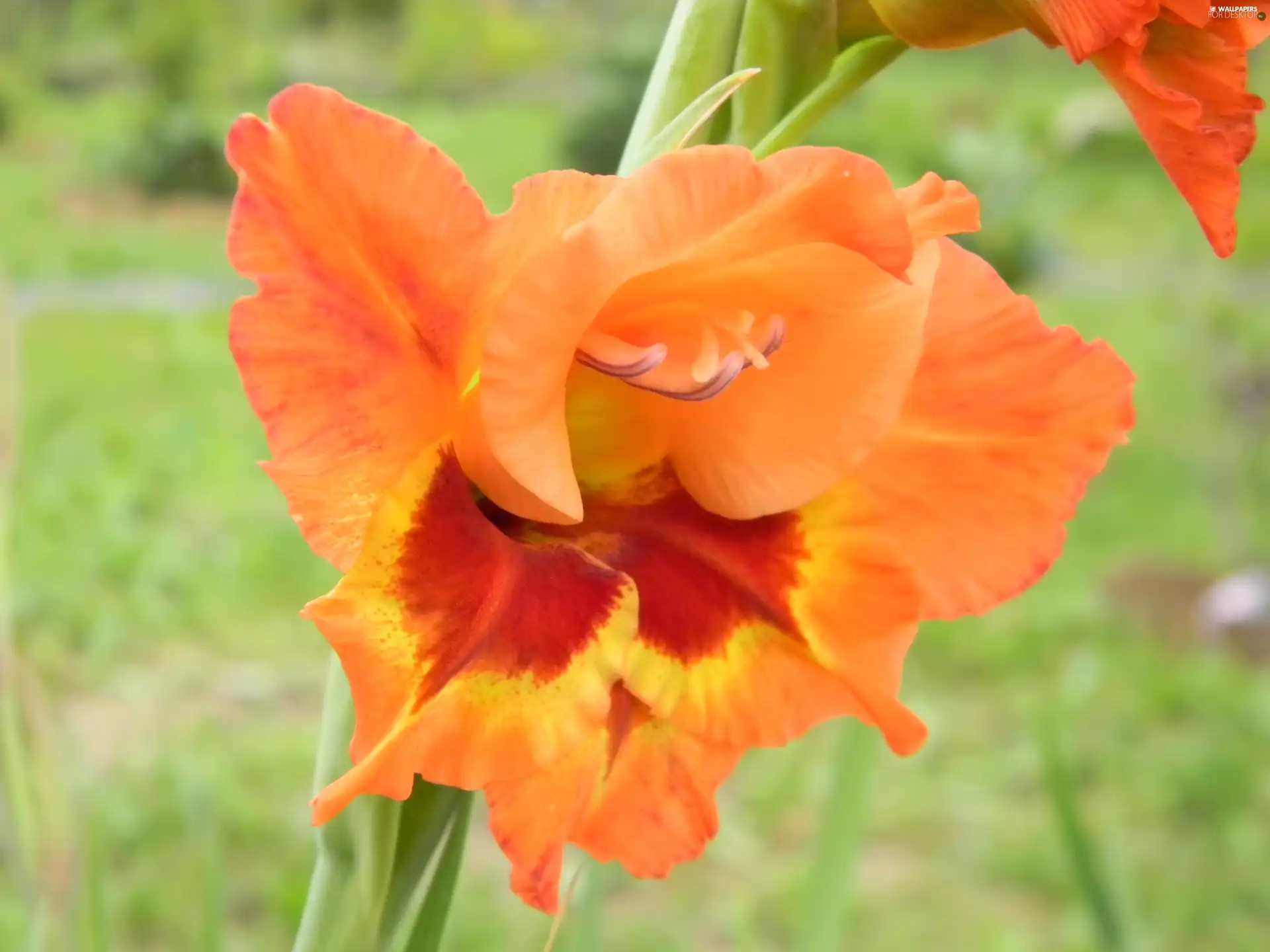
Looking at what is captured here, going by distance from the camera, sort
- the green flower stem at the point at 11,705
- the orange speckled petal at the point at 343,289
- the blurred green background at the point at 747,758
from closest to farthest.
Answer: the orange speckled petal at the point at 343,289
the green flower stem at the point at 11,705
the blurred green background at the point at 747,758

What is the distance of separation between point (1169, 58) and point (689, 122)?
0.32 ft

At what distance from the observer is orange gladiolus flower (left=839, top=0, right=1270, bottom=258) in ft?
0.82

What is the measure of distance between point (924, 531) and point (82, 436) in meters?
2.10

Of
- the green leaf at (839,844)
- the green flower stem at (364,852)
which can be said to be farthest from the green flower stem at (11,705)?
the green leaf at (839,844)

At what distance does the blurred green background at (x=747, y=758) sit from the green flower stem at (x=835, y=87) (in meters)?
0.26

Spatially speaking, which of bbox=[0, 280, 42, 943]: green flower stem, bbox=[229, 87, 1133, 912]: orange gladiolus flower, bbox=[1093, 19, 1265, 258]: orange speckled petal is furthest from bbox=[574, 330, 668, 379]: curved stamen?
bbox=[0, 280, 42, 943]: green flower stem

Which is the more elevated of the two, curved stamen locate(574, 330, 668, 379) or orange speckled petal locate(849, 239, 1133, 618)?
curved stamen locate(574, 330, 668, 379)

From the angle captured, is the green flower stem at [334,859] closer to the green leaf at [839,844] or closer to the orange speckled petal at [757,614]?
the orange speckled petal at [757,614]

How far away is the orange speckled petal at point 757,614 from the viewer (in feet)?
0.89

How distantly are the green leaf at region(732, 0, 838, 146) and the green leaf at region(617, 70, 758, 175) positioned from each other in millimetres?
11

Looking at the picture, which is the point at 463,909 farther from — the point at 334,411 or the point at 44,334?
the point at 44,334

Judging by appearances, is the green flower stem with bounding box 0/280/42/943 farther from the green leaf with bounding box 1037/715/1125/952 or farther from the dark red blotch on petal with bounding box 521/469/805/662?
the green leaf with bounding box 1037/715/1125/952

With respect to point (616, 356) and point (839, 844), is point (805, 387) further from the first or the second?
point (839, 844)

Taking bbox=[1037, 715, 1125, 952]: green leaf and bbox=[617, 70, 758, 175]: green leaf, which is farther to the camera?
bbox=[1037, 715, 1125, 952]: green leaf
